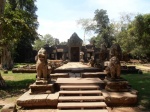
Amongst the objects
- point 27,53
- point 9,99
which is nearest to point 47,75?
point 9,99

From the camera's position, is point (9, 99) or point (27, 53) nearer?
point (9, 99)

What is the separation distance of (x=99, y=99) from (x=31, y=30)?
19.6 feet

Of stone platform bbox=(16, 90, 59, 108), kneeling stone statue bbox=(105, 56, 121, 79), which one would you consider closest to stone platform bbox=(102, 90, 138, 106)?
kneeling stone statue bbox=(105, 56, 121, 79)

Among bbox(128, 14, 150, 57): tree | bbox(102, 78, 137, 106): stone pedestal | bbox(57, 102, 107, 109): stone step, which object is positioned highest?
bbox(128, 14, 150, 57): tree

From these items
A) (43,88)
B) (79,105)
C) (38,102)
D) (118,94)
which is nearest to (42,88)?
(43,88)

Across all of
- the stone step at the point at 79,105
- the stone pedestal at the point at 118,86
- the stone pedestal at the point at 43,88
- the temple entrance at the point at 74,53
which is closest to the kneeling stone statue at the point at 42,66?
the stone pedestal at the point at 43,88

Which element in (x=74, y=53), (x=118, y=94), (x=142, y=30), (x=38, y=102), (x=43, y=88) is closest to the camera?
(x=38, y=102)

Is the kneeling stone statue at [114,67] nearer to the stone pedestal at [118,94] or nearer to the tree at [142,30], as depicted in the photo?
the stone pedestal at [118,94]

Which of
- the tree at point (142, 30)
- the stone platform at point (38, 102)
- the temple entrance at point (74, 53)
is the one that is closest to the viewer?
the stone platform at point (38, 102)

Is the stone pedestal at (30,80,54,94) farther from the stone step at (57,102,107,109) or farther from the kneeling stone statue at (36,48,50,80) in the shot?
the stone step at (57,102,107,109)

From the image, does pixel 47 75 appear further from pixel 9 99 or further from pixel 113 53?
pixel 113 53

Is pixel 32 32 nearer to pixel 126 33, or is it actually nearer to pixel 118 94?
pixel 118 94

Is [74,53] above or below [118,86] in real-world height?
above

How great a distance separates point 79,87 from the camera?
6.91 m
